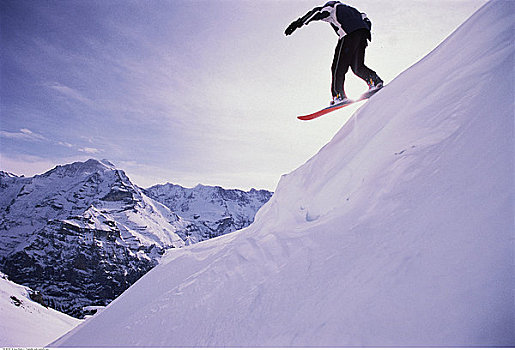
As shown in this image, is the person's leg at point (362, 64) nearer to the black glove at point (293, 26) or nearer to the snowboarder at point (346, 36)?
the snowboarder at point (346, 36)

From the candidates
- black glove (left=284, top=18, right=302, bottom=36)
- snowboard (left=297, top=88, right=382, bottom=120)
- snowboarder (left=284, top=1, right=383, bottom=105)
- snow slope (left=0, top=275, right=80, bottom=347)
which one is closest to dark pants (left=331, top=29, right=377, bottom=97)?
snowboarder (left=284, top=1, right=383, bottom=105)

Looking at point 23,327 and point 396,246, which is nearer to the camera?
point 396,246

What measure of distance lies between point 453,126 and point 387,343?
6.65ft

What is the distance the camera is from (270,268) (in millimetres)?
2828

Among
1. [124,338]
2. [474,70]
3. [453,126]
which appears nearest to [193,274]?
[124,338]

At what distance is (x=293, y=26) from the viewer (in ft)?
19.6

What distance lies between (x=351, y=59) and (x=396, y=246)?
5.22 m

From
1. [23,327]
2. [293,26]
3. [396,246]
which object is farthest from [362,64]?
[23,327]

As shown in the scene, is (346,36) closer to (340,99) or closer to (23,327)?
(340,99)

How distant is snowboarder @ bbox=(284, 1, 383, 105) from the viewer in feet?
18.7

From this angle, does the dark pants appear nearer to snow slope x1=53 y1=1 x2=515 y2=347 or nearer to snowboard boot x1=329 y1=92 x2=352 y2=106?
snowboard boot x1=329 y1=92 x2=352 y2=106

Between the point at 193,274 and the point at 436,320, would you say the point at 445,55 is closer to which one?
the point at 436,320

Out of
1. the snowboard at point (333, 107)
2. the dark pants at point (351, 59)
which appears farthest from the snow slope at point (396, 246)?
the dark pants at point (351, 59)

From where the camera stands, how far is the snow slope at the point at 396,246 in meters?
1.50
